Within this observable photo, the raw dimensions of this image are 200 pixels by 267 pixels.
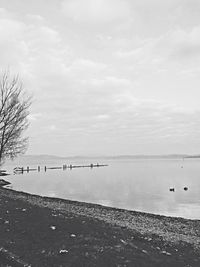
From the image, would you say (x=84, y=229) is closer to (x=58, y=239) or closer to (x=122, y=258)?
(x=58, y=239)

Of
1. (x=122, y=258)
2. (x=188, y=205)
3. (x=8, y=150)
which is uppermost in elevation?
(x=8, y=150)

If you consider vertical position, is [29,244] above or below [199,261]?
above

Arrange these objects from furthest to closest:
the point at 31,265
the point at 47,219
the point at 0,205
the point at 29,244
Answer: the point at 0,205, the point at 47,219, the point at 29,244, the point at 31,265

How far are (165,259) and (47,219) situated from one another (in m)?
5.99

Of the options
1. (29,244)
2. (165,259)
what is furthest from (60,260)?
(165,259)

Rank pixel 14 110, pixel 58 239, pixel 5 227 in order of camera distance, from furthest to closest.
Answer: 1. pixel 14 110
2. pixel 5 227
3. pixel 58 239

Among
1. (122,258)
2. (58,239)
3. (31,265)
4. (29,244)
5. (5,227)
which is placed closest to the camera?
(31,265)

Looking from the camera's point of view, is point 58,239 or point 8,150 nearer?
point 58,239

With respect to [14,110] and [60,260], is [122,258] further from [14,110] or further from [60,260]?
[14,110]

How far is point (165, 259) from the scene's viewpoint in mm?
10609

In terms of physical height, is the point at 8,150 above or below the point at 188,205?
above

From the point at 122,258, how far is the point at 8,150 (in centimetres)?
3115

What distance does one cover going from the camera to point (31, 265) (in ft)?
29.9

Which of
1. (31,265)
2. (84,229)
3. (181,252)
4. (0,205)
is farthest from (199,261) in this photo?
(0,205)
